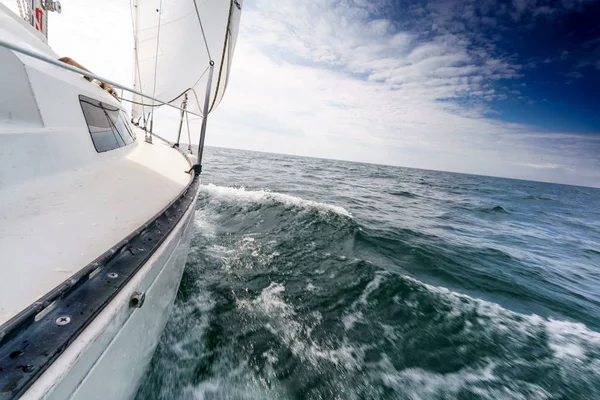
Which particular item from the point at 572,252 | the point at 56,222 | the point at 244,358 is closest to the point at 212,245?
the point at 244,358

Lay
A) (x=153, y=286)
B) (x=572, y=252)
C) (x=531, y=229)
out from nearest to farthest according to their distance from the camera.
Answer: (x=153, y=286) → (x=572, y=252) → (x=531, y=229)

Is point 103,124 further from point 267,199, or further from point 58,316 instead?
point 267,199

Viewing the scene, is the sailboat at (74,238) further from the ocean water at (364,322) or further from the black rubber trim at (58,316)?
the ocean water at (364,322)

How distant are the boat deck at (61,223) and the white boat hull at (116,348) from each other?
28cm

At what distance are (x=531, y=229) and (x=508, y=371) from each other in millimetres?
11849

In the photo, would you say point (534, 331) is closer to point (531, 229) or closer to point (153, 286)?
point (153, 286)

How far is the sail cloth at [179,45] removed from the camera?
4980 millimetres

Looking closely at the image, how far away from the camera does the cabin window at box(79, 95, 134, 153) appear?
9.75ft

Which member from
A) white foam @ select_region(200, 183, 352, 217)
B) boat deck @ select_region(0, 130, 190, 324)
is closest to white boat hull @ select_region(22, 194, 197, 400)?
boat deck @ select_region(0, 130, 190, 324)

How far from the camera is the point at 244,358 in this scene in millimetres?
2494

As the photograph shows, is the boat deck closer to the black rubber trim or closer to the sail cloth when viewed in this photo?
the black rubber trim

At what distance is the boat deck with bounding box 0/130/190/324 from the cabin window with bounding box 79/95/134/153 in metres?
0.60

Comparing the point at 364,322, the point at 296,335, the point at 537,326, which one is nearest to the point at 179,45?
the point at 296,335

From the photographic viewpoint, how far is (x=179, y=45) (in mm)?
6266
